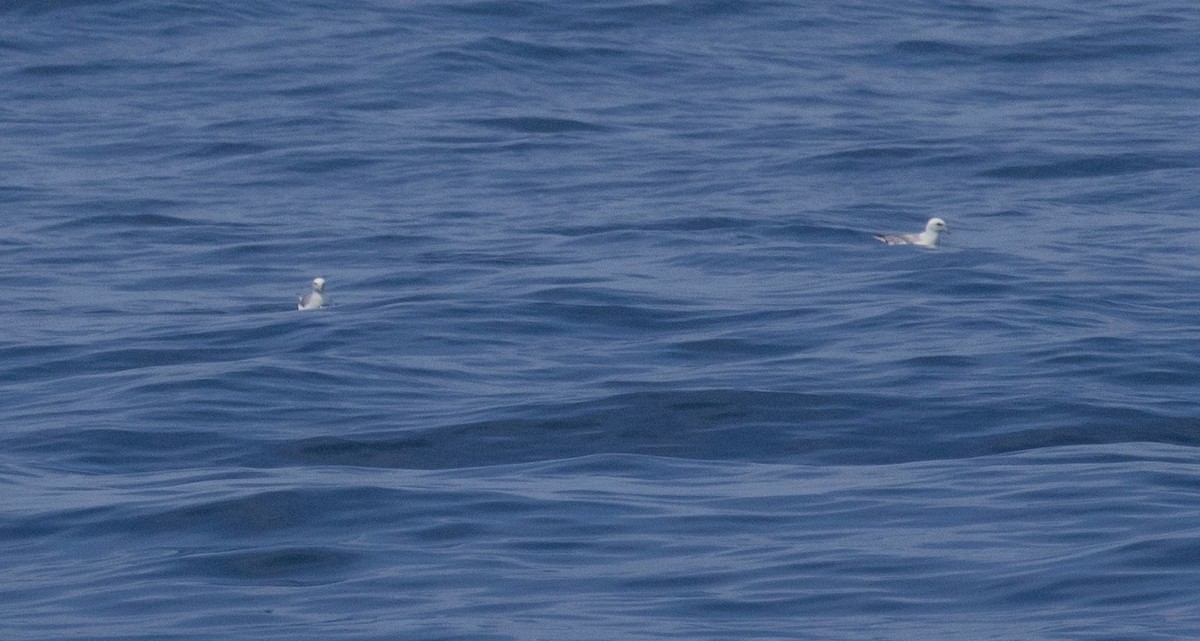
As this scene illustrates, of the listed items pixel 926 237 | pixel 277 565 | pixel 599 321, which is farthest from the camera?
pixel 926 237

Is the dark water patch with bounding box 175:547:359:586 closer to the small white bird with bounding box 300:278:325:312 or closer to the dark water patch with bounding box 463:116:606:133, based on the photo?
the small white bird with bounding box 300:278:325:312

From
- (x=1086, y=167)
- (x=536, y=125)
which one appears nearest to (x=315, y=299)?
(x=536, y=125)

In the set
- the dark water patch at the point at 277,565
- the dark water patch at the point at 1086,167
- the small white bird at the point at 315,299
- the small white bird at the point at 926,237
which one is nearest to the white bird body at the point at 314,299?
the small white bird at the point at 315,299

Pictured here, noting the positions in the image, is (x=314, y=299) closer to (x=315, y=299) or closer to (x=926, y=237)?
(x=315, y=299)

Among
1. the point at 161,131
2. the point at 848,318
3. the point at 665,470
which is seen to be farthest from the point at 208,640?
the point at 161,131

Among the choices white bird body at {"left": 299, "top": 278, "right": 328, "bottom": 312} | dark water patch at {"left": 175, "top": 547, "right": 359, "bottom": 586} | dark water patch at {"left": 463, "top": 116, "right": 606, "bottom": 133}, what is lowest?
dark water patch at {"left": 463, "top": 116, "right": 606, "bottom": 133}

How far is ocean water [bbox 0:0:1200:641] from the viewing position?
28.1 ft

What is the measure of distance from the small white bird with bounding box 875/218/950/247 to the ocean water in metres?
0.13

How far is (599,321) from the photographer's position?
14.3 metres

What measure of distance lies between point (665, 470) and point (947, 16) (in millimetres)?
16290

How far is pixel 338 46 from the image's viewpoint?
24703mm

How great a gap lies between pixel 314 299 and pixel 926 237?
4.44 metres

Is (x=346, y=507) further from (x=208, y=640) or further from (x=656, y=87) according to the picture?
(x=656, y=87)

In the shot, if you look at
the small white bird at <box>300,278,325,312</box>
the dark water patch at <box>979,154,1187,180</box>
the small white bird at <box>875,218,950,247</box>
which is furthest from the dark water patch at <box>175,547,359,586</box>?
the dark water patch at <box>979,154,1187,180</box>
